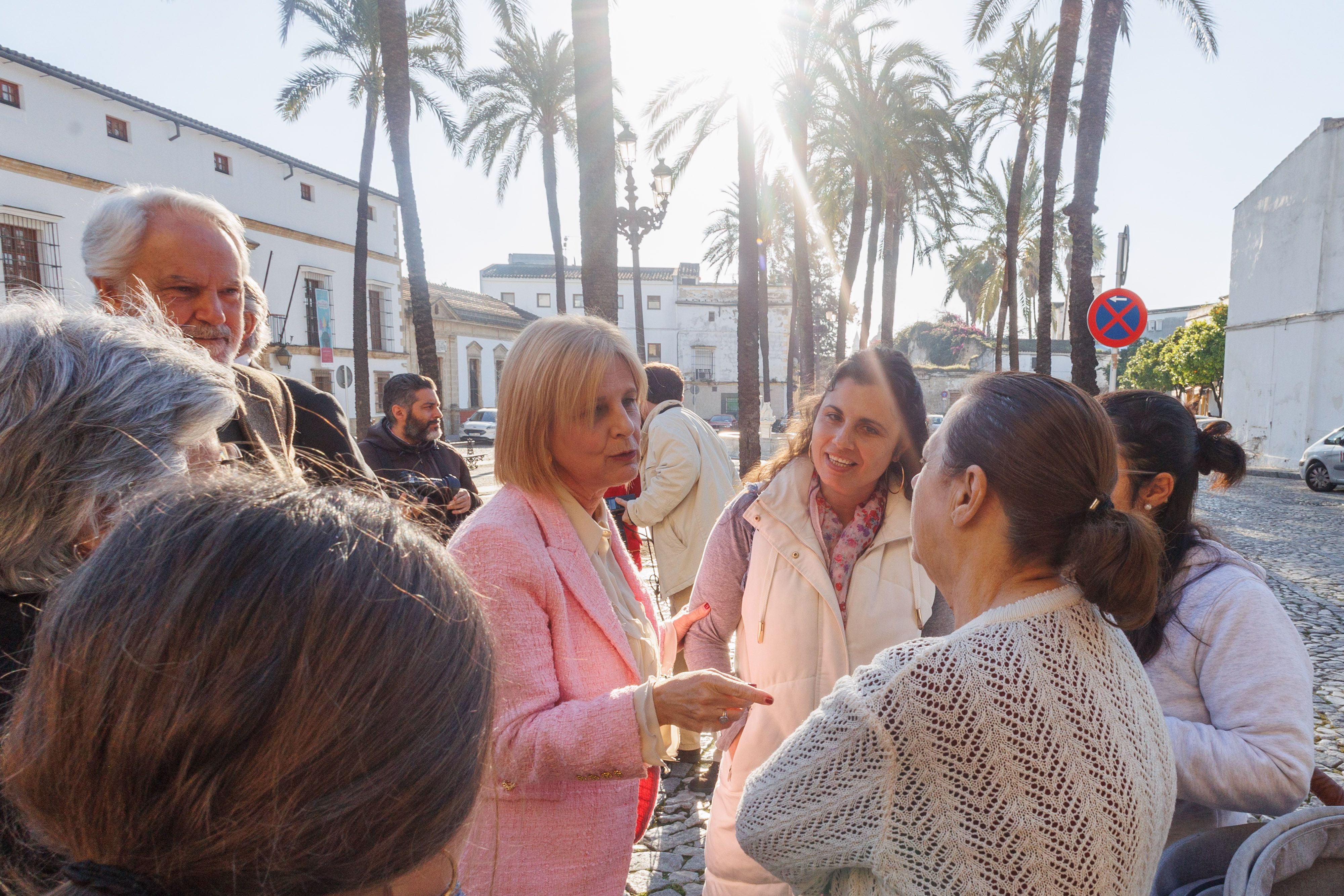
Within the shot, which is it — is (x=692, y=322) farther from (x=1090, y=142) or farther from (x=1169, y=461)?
(x=1169, y=461)

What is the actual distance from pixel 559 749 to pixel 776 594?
1.02m

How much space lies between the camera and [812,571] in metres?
2.48

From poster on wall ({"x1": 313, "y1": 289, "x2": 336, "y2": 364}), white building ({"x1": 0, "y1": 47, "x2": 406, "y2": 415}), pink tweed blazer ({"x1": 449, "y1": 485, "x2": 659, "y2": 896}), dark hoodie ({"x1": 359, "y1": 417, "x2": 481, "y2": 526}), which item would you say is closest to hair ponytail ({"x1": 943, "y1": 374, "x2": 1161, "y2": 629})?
pink tweed blazer ({"x1": 449, "y1": 485, "x2": 659, "y2": 896})

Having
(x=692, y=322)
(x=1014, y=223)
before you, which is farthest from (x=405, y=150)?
(x=692, y=322)

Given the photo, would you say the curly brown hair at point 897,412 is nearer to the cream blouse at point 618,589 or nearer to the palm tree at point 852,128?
the cream blouse at point 618,589

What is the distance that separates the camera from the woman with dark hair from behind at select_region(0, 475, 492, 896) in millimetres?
739

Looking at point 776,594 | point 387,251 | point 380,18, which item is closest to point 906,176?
point 380,18

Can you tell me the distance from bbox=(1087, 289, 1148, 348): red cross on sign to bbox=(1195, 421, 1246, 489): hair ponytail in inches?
319

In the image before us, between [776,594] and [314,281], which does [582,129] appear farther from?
[314,281]

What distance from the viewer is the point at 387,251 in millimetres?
35625

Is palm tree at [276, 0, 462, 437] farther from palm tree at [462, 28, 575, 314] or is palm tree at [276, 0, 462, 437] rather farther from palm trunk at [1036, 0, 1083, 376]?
palm trunk at [1036, 0, 1083, 376]

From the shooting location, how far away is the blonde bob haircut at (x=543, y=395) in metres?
2.08

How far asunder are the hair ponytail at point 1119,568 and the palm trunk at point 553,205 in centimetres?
2531

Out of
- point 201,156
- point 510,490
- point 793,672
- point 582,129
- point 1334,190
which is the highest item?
point 201,156
